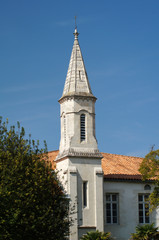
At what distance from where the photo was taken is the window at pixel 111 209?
128 feet

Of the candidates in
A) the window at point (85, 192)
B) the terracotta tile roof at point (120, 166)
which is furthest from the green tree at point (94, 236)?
the terracotta tile roof at point (120, 166)

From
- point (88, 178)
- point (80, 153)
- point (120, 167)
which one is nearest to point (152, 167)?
point (88, 178)

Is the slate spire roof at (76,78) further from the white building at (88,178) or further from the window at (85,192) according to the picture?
the window at (85,192)

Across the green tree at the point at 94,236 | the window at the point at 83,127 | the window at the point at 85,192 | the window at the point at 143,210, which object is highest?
the window at the point at 83,127

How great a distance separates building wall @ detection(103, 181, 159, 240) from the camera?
38.8m

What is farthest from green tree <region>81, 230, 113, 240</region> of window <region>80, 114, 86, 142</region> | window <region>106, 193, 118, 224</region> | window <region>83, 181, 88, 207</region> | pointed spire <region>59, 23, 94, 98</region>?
pointed spire <region>59, 23, 94, 98</region>

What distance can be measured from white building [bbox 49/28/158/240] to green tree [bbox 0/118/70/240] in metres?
3.45

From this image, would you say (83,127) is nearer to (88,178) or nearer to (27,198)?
(88,178)

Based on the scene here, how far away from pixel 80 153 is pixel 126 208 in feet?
22.1

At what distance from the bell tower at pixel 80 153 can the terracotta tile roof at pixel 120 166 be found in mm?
2910

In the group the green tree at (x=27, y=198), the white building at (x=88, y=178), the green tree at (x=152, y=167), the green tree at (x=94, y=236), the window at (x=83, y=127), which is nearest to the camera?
the green tree at (x=27, y=198)

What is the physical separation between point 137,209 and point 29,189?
13673mm

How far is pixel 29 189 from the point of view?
96.7 feet

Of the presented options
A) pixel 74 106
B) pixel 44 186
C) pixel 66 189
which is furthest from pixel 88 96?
pixel 44 186
